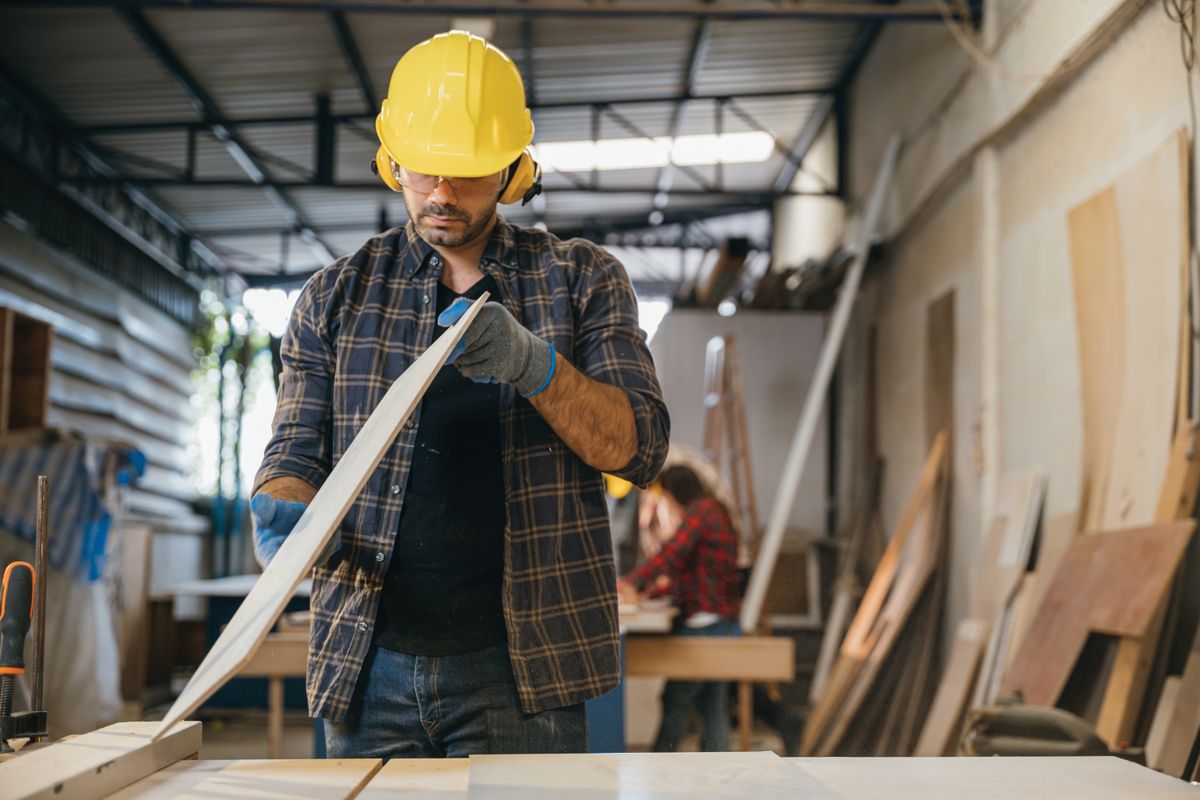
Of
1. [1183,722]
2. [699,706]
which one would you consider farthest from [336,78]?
[1183,722]

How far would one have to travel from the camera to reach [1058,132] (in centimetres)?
520

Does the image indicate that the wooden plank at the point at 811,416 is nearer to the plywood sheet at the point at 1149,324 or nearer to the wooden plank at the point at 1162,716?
the plywood sheet at the point at 1149,324

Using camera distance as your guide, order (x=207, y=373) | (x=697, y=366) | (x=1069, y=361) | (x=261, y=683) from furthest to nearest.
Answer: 1. (x=207, y=373)
2. (x=697, y=366)
3. (x=261, y=683)
4. (x=1069, y=361)

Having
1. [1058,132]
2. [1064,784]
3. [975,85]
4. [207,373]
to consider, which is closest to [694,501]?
[1058,132]

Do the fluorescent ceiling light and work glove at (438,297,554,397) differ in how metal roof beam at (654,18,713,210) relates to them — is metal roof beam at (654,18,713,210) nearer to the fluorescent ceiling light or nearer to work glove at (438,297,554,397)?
the fluorescent ceiling light

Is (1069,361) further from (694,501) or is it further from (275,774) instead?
(275,774)

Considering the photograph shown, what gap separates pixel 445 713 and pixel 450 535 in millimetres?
275

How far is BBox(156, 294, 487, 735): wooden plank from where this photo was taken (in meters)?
1.23

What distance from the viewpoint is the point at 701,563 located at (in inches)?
222

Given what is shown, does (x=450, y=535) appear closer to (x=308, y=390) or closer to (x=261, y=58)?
(x=308, y=390)

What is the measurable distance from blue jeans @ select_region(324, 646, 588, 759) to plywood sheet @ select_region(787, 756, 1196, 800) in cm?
45

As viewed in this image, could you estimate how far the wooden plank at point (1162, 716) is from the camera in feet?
11.5

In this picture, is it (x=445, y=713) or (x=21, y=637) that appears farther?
(x=445, y=713)

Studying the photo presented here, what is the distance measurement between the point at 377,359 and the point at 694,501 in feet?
13.2
